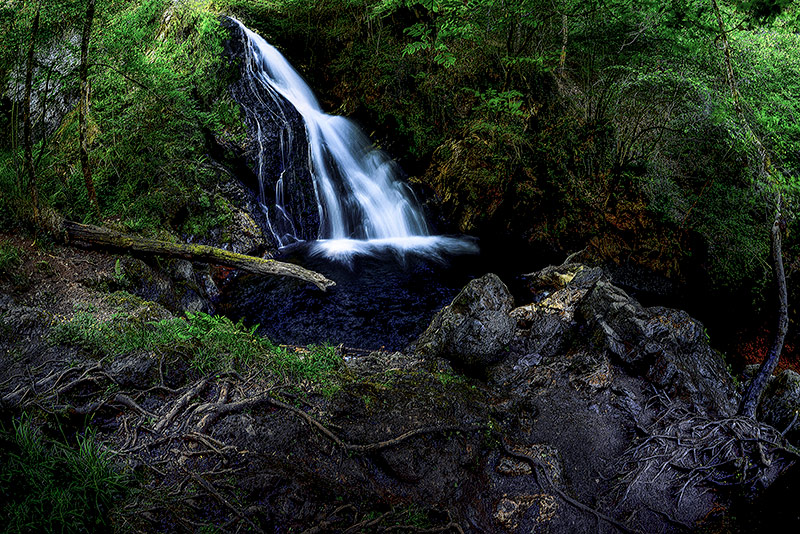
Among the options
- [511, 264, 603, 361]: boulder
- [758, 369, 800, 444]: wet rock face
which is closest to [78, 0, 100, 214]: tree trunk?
[511, 264, 603, 361]: boulder

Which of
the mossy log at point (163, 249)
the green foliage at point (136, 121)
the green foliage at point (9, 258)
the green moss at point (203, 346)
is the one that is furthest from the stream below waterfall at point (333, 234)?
the green foliage at point (9, 258)

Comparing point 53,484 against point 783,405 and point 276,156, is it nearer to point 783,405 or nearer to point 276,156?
point 783,405

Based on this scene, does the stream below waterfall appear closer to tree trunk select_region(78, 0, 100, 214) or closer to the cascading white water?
the cascading white water

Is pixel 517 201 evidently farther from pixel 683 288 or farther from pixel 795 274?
pixel 795 274

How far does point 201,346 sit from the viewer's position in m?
3.25

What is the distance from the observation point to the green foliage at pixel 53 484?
168cm

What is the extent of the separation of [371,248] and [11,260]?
20.3 ft

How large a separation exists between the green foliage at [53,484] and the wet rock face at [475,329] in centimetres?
332

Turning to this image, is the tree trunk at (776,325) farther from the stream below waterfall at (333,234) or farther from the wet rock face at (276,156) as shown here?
the wet rock face at (276,156)

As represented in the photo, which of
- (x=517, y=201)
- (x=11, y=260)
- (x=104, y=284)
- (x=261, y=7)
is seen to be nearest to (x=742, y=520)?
(x=104, y=284)

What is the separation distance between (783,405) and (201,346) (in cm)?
490

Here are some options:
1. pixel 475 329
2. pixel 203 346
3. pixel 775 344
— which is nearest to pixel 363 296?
pixel 475 329

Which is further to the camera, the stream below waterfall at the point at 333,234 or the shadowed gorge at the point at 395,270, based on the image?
the stream below waterfall at the point at 333,234

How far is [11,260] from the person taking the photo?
15.2 ft
